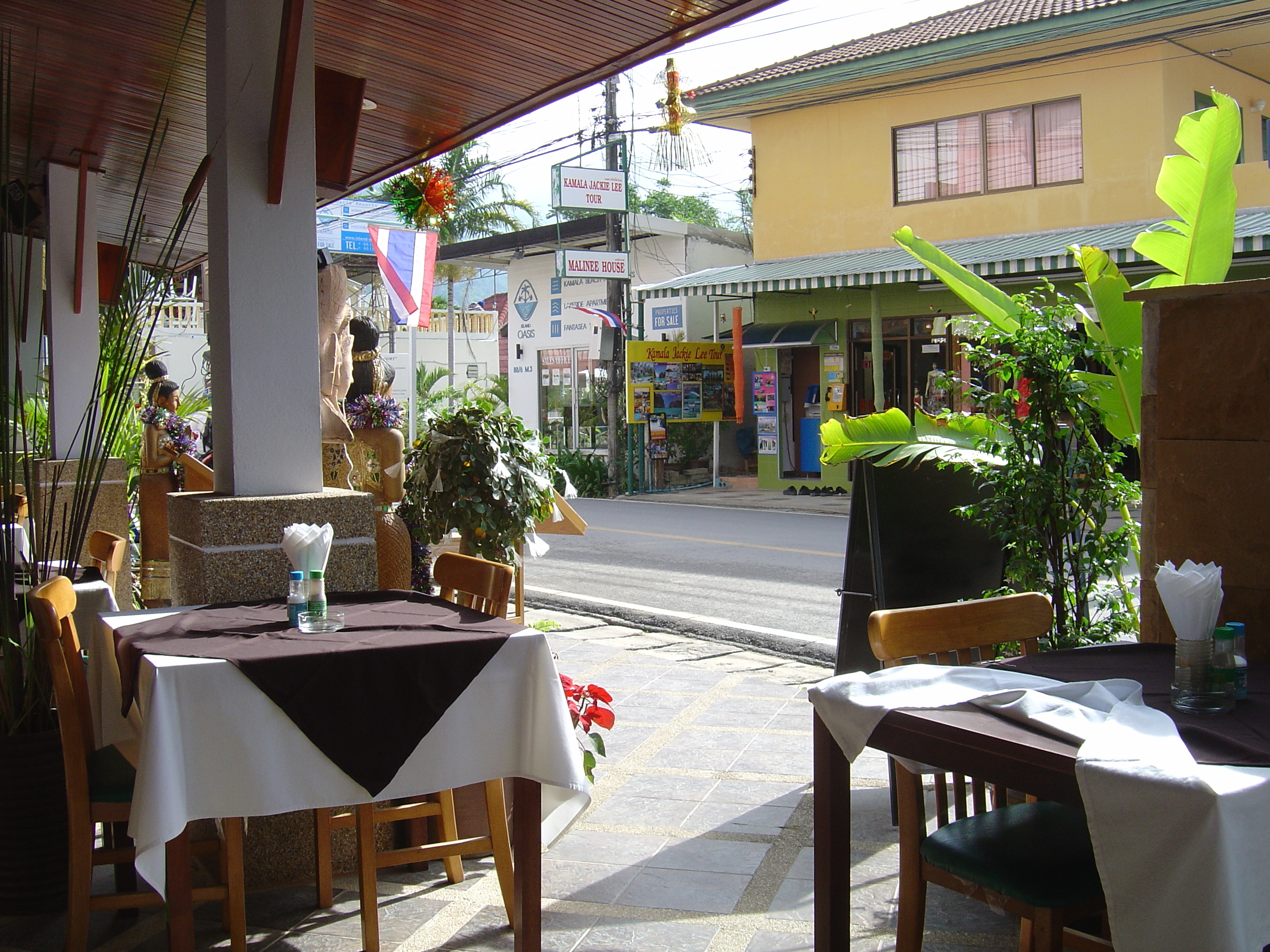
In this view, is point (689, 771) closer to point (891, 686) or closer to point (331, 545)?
point (331, 545)

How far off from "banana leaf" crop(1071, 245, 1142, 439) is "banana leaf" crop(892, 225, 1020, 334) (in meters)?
0.33

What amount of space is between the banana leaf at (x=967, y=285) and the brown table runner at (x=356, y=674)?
288 cm

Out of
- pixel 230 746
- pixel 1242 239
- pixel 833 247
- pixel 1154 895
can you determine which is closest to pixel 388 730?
pixel 230 746

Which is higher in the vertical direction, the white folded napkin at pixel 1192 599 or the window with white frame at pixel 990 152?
the window with white frame at pixel 990 152

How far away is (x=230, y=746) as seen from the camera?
273 centimetres

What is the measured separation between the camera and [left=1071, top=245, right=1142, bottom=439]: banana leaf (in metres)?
4.54

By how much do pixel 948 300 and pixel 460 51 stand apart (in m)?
13.2

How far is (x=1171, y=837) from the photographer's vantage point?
1912mm

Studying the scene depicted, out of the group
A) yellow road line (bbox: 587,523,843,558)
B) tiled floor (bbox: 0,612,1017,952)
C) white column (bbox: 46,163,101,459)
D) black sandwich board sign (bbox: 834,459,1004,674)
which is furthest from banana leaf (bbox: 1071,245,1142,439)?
yellow road line (bbox: 587,523,843,558)

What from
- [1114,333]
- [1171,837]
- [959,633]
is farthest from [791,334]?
[1171,837]

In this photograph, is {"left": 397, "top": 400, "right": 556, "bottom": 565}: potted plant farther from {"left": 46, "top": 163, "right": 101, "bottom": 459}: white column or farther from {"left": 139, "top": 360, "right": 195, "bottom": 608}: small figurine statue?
{"left": 46, "top": 163, "right": 101, "bottom": 459}: white column

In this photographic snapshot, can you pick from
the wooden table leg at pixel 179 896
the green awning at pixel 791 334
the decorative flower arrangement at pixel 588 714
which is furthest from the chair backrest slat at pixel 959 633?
the green awning at pixel 791 334

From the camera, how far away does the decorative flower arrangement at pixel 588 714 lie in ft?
13.0

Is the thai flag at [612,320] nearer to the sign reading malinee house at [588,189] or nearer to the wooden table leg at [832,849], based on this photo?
the sign reading malinee house at [588,189]
